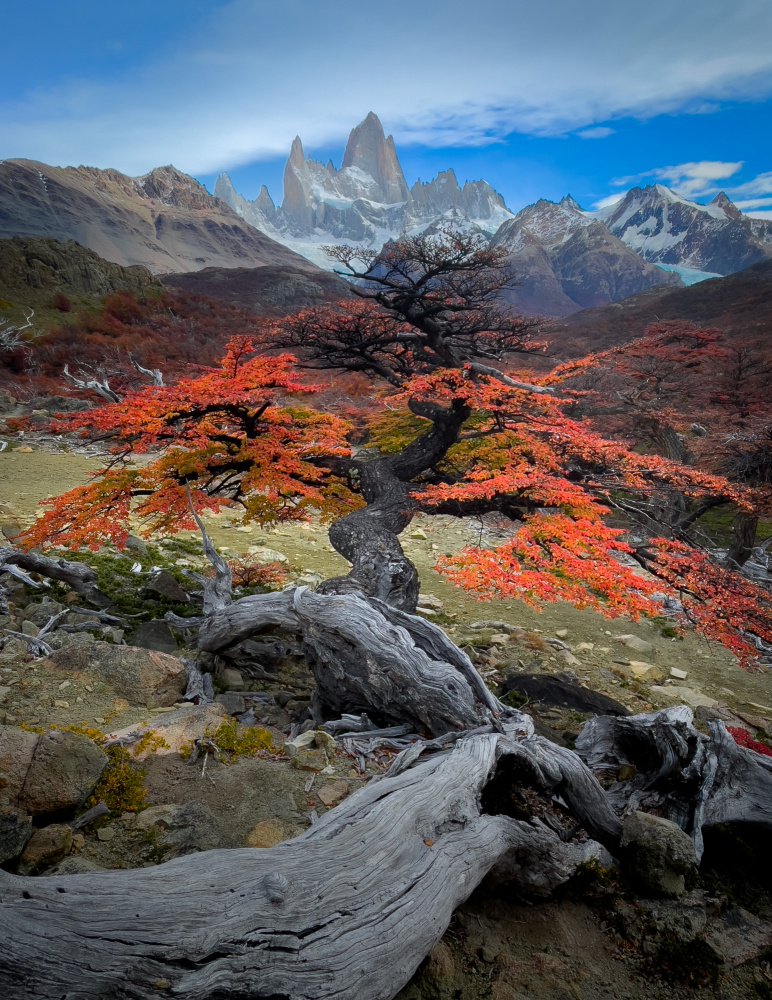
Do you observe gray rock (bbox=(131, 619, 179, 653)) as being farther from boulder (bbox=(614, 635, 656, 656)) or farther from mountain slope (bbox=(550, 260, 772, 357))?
mountain slope (bbox=(550, 260, 772, 357))

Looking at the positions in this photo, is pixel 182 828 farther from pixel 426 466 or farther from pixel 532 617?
pixel 532 617

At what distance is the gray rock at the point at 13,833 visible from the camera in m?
2.25

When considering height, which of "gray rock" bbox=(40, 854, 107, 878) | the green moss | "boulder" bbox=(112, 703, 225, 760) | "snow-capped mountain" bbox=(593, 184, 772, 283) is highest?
"snow-capped mountain" bbox=(593, 184, 772, 283)

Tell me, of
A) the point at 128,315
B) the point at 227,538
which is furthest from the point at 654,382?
the point at 128,315

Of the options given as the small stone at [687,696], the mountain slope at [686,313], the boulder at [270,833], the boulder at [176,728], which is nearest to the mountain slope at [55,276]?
the mountain slope at [686,313]

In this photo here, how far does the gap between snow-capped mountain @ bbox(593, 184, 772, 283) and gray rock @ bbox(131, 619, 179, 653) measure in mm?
77583

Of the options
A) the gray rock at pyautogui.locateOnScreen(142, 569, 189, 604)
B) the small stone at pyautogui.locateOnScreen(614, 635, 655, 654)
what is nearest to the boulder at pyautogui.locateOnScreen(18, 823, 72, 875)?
the gray rock at pyautogui.locateOnScreen(142, 569, 189, 604)

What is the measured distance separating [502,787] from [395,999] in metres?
1.64

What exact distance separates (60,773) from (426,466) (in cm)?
623

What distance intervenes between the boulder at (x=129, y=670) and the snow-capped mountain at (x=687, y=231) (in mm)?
78148

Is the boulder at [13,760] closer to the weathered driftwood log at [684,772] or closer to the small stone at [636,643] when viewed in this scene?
the weathered driftwood log at [684,772]

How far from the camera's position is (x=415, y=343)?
28.4 ft

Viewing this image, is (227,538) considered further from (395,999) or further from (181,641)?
(395,999)

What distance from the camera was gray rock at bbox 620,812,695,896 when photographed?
2.95 metres
